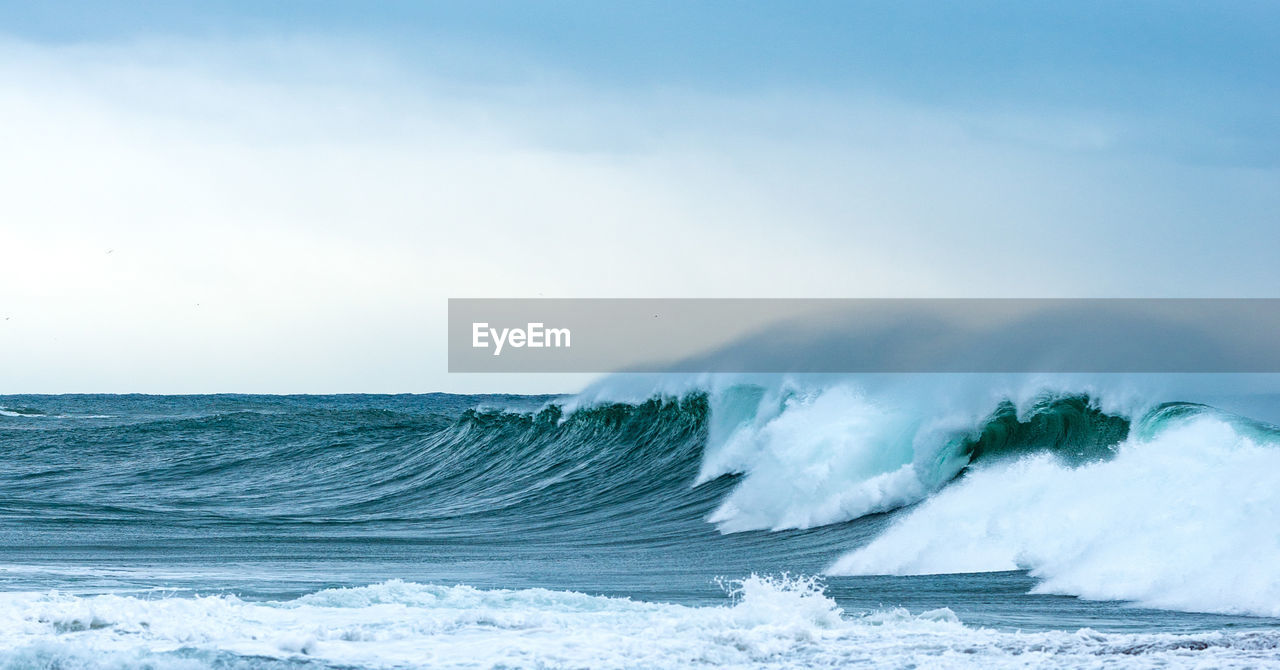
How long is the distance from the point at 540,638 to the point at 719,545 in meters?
6.01

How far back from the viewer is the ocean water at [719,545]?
583 centimetres

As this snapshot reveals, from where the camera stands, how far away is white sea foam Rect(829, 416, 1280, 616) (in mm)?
7527

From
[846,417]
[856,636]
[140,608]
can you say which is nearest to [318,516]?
[846,417]

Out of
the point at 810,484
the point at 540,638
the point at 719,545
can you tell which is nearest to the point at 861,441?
the point at 810,484

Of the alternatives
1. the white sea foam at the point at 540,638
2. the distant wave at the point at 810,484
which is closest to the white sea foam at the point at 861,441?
the distant wave at the point at 810,484

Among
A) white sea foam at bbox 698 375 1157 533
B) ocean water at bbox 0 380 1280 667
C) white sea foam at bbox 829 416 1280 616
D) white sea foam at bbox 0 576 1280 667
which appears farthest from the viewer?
white sea foam at bbox 698 375 1157 533

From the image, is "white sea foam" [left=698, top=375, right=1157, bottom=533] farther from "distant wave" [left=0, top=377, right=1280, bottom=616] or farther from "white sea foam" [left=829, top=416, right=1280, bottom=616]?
"white sea foam" [left=829, top=416, right=1280, bottom=616]

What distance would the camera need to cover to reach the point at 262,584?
8.20 metres

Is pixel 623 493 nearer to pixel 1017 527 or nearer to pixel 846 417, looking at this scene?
pixel 846 417

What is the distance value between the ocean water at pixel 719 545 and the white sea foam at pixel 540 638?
0.8 inches

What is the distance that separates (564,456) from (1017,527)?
33.7 feet

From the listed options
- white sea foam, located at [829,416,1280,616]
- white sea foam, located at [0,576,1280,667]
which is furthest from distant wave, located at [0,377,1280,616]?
white sea foam, located at [0,576,1280,667]

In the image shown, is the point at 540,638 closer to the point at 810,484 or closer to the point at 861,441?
the point at 810,484

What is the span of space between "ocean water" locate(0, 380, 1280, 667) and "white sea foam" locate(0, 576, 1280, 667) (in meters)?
0.02
